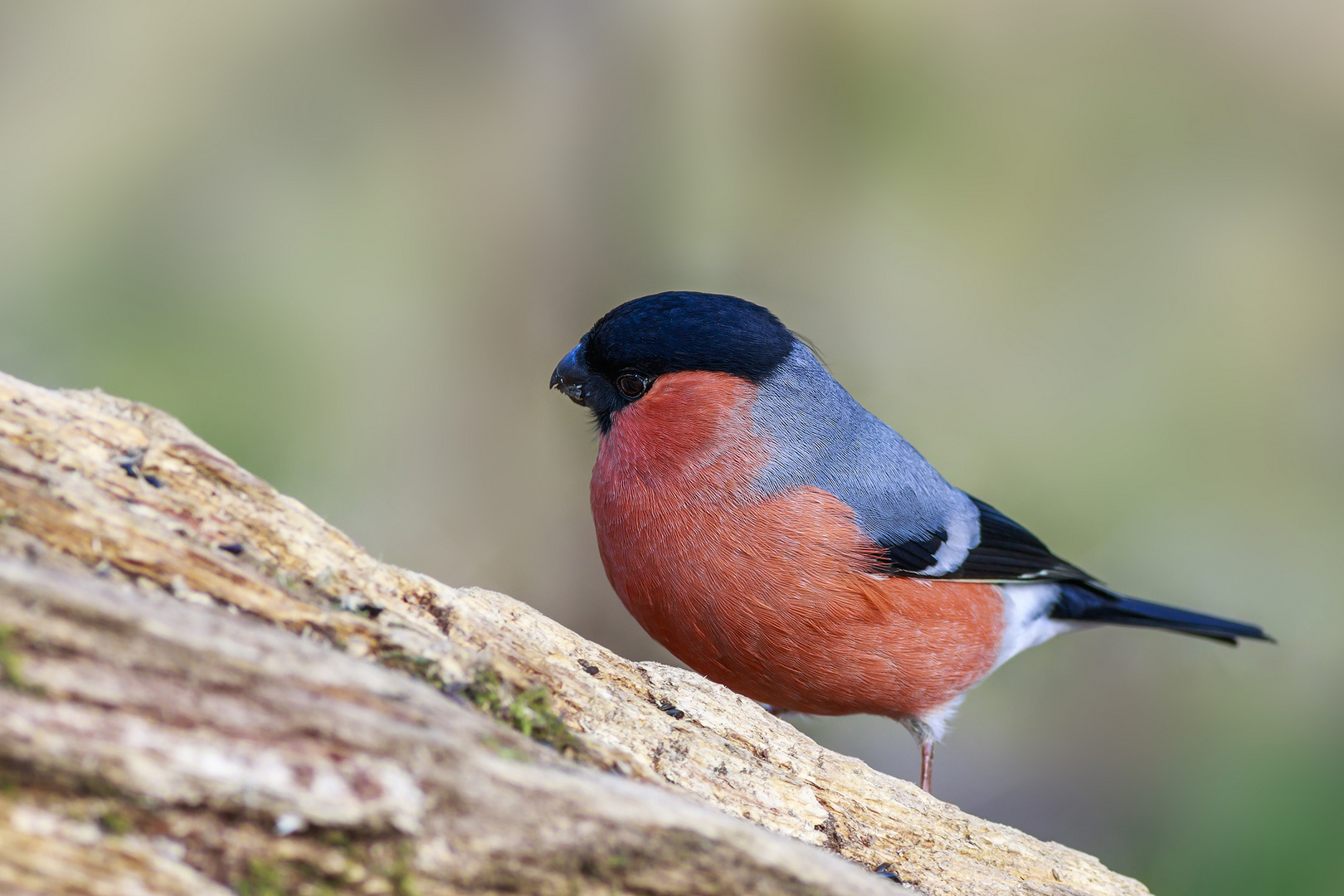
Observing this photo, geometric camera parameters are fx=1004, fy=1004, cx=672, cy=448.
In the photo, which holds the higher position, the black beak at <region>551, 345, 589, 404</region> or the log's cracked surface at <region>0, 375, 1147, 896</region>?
the black beak at <region>551, 345, 589, 404</region>

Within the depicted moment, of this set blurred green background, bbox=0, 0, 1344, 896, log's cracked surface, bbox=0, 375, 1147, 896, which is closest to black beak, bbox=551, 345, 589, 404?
log's cracked surface, bbox=0, 375, 1147, 896

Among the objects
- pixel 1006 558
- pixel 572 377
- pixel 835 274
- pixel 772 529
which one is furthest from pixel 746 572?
pixel 835 274

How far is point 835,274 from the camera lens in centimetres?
845

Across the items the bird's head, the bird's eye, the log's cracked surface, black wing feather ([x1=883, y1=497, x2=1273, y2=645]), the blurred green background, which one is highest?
the blurred green background

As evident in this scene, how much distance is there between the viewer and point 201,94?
7383mm

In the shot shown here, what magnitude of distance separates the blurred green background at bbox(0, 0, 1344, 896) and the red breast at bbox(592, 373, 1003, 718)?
3.25m

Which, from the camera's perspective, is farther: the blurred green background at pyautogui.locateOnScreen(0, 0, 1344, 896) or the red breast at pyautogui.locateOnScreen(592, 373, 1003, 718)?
the blurred green background at pyautogui.locateOnScreen(0, 0, 1344, 896)

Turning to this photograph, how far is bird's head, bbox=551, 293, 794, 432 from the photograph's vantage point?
398cm

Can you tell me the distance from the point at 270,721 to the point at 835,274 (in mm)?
7287

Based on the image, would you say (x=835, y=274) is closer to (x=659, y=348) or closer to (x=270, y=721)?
(x=659, y=348)

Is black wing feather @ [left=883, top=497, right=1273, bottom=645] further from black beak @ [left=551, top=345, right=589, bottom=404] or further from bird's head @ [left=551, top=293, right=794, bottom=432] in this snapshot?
black beak @ [left=551, top=345, right=589, bottom=404]

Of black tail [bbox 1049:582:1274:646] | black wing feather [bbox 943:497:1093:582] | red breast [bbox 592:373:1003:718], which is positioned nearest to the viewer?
red breast [bbox 592:373:1003:718]

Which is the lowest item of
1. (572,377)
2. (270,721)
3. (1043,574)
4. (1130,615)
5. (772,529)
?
(270,721)

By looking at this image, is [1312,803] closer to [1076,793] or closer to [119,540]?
[1076,793]
